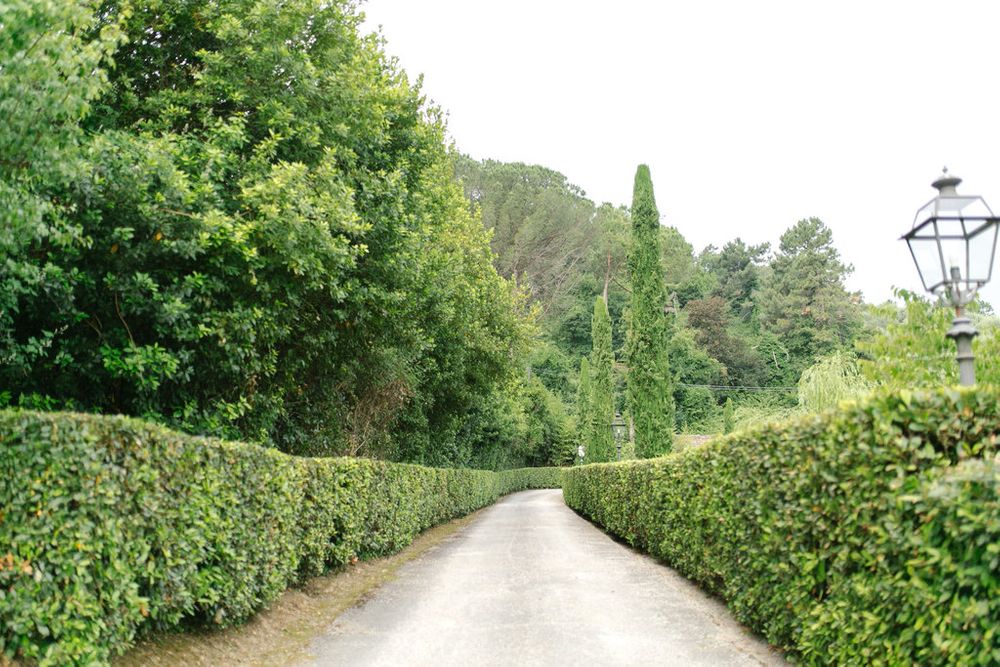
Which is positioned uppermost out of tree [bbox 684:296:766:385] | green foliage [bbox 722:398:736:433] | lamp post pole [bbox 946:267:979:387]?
tree [bbox 684:296:766:385]

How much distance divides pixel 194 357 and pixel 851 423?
7.22m

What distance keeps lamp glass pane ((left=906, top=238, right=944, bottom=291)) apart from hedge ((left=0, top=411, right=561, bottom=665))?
594cm

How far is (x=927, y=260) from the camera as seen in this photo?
235 inches

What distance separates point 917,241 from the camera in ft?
19.6

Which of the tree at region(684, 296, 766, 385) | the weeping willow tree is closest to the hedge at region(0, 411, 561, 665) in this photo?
the weeping willow tree

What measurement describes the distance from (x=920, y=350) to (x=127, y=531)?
11.1 metres

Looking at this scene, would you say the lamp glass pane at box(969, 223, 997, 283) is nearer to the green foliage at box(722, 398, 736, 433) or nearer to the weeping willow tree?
the weeping willow tree

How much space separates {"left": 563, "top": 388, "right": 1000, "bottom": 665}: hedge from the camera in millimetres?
3135

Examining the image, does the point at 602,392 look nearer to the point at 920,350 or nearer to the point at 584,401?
the point at 584,401

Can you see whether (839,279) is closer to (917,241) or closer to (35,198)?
(917,241)

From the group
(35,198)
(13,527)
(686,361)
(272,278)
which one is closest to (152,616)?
(13,527)

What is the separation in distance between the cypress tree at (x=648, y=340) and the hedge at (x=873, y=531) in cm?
1362

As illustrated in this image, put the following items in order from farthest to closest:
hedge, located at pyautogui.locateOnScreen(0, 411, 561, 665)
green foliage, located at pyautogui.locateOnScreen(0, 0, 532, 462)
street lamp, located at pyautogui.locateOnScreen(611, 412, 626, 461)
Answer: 1. street lamp, located at pyautogui.locateOnScreen(611, 412, 626, 461)
2. green foliage, located at pyautogui.locateOnScreen(0, 0, 532, 462)
3. hedge, located at pyautogui.locateOnScreen(0, 411, 561, 665)

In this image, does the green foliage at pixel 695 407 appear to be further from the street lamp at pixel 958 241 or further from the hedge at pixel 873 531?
the street lamp at pixel 958 241
